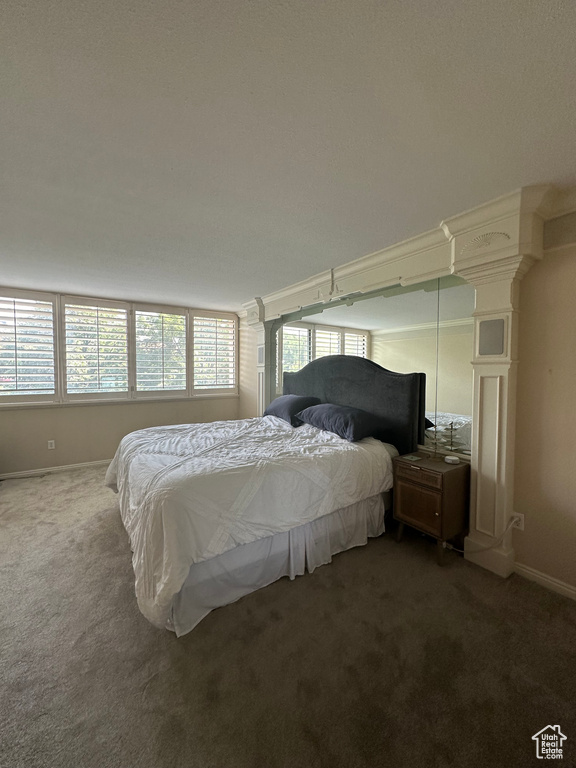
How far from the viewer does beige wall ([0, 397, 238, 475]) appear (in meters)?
4.05

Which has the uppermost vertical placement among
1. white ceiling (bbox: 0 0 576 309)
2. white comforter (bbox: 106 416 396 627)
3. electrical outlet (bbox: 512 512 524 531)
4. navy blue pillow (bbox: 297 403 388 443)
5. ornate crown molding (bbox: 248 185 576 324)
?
white ceiling (bbox: 0 0 576 309)

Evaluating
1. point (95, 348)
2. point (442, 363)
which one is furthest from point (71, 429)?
point (442, 363)

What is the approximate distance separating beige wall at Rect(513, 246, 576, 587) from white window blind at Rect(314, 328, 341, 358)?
6.37 ft

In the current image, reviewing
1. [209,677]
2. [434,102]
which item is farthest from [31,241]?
[209,677]

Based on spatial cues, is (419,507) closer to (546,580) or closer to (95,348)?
(546,580)

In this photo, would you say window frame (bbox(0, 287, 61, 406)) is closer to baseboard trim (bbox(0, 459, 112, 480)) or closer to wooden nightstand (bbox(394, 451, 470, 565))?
baseboard trim (bbox(0, 459, 112, 480))

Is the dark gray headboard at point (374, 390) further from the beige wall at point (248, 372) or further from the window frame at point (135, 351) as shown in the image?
the window frame at point (135, 351)

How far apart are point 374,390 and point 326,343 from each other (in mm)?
1069

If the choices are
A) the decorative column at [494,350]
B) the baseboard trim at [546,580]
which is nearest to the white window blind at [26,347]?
the decorative column at [494,350]

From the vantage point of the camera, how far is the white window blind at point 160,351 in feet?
15.7

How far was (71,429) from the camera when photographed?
4.37m

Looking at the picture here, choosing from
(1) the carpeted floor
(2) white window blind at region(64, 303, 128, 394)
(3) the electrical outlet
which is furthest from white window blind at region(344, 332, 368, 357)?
(2) white window blind at region(64, 303, 128, 394)

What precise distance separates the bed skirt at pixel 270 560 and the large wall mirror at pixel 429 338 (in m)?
0.86

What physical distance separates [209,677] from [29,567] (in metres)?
1.66
